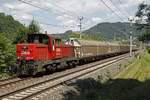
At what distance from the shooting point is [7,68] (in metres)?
27.8

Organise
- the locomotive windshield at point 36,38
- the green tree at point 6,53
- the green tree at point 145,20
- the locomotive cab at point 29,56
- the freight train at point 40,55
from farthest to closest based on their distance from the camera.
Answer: the green tree at point 145,20, the locomotive windshield at point 36,38, the green tree at point 6,53, the freight train at point 40,55, the locomotive cab at point 29,56

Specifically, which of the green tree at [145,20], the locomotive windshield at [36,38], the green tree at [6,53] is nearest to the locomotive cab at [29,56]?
the locomotive windshield at [36,38]

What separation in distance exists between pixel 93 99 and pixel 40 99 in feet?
10.00

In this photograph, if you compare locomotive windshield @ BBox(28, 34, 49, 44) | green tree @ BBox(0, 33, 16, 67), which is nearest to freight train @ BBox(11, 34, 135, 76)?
locomotive windshield @ BBox(28, 34, 49, 44)

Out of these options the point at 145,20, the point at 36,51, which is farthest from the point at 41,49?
the point at 145,20

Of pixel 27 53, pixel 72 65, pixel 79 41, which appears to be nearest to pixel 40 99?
pixel 27 53

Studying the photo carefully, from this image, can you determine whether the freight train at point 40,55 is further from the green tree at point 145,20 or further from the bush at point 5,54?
the green tree at point 145,20

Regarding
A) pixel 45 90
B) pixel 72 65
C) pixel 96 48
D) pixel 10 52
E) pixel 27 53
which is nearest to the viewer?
pixel 45 90

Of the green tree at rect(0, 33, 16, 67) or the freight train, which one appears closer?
the freight train

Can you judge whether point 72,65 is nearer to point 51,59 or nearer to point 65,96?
point 51,59

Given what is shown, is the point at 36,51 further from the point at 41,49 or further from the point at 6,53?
the point at 6,53

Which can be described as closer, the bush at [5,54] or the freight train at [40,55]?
the freight train at [40,55]

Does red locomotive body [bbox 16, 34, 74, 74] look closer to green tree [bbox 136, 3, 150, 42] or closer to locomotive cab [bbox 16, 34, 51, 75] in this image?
locomotive cab [bbox 16, 34, 51, 75]

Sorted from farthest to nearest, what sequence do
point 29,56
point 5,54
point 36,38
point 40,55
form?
point 36,38 < point 5,54 < point 40,55 < point 29,56
